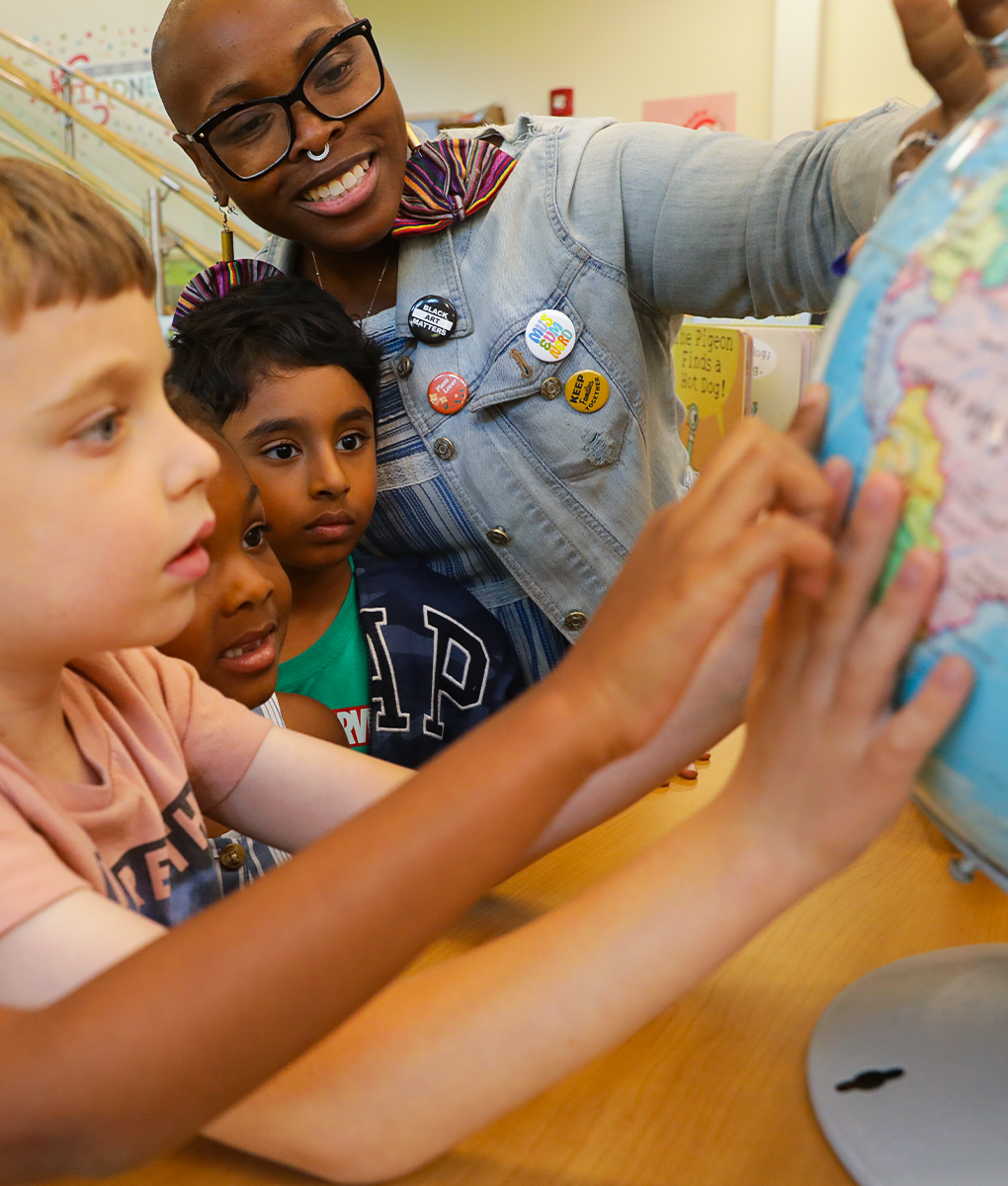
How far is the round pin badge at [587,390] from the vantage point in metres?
1.45

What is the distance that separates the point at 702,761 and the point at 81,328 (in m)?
0.73

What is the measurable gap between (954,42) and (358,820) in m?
0.61

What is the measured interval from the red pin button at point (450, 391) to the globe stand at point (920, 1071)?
93cm

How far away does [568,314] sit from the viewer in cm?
144

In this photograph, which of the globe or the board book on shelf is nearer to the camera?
the globe

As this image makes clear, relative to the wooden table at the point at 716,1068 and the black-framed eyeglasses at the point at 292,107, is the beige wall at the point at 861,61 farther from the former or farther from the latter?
the wooden table at the point at 716,1068

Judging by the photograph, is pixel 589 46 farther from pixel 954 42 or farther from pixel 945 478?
pixel 945 478

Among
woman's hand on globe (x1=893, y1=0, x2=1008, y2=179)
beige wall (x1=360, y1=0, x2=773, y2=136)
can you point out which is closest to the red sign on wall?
beige wall (x1=360, y1=0, x2=773, y2=136)

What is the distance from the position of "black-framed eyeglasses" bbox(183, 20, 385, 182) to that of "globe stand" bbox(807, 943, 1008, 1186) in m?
1.12

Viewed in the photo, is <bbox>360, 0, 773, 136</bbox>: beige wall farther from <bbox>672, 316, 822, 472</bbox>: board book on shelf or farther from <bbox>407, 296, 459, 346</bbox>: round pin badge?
<bbox>407, 296, 459, 346</bbox>: round pin badge

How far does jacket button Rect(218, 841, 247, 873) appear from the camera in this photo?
959 millimetres

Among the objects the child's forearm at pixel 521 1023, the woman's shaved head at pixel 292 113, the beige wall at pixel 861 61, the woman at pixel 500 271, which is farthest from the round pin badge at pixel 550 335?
the beige wall at pixel 861 61

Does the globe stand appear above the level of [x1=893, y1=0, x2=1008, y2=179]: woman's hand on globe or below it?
below

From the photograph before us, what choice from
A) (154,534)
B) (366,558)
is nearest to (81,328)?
(154,534)
